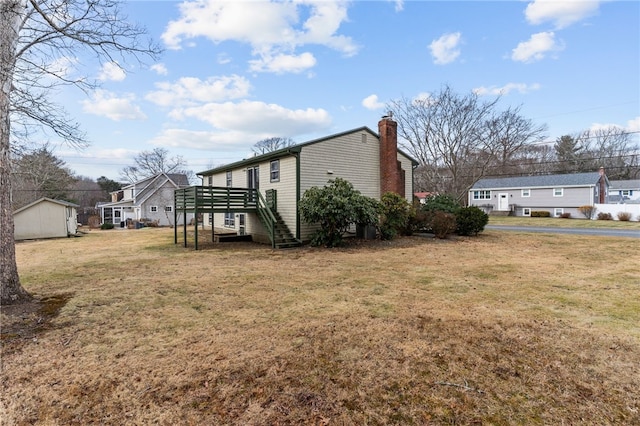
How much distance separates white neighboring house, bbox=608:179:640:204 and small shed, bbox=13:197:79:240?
51981 mm

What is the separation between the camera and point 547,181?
105 feet

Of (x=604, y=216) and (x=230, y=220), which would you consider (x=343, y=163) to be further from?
(x=604, y=216)

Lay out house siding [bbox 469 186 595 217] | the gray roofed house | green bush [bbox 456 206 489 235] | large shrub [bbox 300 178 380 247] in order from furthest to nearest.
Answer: the gray roofed house < house siding [bbox 469 186 595 217] < green bush [bbox 456 206 489 235] < large shrub [bbox 300 178 380 247]

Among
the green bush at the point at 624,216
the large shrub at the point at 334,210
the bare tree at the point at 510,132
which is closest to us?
the large shrub at the point at 334,210

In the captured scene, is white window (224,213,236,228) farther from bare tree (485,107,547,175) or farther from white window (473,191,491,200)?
white window (473,191,491,200)

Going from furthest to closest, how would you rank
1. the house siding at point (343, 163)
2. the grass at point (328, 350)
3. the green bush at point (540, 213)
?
the green bush at point (540, 213), the house siding at point (343, 163), the grass at point (328, 350)

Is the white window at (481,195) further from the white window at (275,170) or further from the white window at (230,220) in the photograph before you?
the white window at (275,170)

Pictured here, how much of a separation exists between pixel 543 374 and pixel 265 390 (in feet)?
8.70

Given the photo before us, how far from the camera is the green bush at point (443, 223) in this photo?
13.9 metres

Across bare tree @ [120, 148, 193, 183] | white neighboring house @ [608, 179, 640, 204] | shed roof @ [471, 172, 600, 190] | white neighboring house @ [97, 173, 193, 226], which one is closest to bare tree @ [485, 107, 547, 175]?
shed roof @ [471, 172, 600, 190]

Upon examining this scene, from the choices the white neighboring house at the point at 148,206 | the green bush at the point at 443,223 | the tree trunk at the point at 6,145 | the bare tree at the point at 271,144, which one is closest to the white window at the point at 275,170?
the green bush at the point at 443,223

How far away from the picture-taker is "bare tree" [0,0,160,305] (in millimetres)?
5066

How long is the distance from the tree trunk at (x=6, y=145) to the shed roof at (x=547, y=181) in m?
37.7

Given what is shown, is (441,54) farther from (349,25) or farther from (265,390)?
(265,390)
